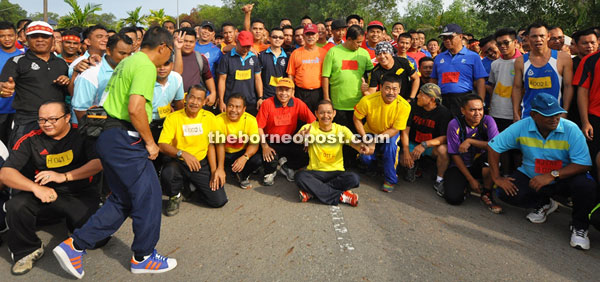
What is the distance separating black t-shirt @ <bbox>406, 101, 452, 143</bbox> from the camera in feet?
17.0

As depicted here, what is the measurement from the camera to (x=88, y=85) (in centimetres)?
396

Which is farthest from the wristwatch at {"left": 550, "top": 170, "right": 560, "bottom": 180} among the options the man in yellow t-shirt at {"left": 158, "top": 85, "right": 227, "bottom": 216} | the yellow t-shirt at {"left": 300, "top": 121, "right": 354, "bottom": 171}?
the man in yellow t-shirt at {"left": 158, "top": 85, "right": 227, "bottom": 216}

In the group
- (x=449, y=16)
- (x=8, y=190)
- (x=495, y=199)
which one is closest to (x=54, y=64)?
(x=8, y=190)

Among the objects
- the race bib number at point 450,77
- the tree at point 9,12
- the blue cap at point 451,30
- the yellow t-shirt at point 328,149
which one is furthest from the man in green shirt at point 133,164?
the tree at point 9,12

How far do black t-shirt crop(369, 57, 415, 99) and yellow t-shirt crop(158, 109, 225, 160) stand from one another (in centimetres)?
259

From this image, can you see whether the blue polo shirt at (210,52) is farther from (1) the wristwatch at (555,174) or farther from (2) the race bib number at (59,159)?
(1) the wristwatch at (555,174)

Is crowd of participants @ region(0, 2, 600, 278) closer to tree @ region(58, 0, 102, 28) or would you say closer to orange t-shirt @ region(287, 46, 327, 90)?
orange t-shirt @ region(287, 46, 327, 90)

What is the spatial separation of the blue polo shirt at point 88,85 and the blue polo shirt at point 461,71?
188 inches

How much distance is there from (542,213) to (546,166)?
1.84 ft

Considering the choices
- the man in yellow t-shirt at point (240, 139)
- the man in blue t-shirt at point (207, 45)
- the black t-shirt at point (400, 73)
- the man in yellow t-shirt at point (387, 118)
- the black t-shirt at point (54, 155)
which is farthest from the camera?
the man in blue t-shirt at point (207, 45)

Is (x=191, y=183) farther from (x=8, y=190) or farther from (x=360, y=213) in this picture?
(x=360, y=213)

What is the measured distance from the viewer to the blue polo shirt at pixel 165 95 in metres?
4.55

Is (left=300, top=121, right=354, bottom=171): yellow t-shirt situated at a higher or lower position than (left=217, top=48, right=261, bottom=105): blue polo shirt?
lower

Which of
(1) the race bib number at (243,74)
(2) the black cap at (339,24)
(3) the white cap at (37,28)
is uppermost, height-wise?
(2) the black cap at (339,24)
